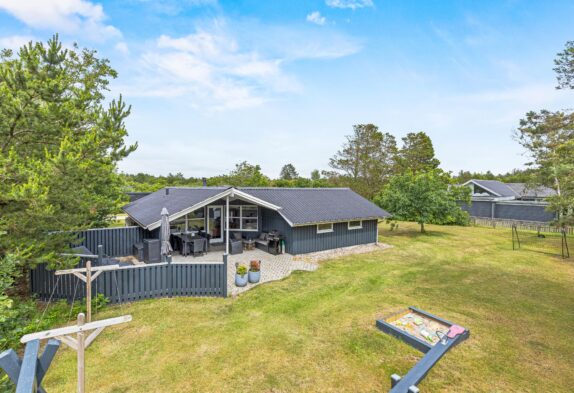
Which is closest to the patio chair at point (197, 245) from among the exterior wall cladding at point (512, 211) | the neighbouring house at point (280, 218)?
the neighbouring house at point (280, 218)

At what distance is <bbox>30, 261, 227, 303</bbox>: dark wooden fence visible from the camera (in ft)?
25.1

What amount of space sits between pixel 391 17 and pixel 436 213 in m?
12.6

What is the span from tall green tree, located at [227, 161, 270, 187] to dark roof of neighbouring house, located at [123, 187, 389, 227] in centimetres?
1697

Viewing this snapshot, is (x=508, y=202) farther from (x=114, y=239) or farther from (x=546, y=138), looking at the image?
(x=114, y=239)

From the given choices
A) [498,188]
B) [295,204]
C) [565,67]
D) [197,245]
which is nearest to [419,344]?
[197,245]

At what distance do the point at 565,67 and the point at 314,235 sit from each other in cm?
1464

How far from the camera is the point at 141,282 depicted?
791 centimetres

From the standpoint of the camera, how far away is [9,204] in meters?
6.56

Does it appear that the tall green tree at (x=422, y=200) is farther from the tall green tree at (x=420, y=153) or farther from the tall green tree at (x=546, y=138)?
the tall green tree at (x=420, y=153)

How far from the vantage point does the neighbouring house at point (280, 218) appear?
43.4 ft

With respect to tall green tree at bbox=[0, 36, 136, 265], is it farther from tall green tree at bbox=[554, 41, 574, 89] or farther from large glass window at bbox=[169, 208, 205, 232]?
tall green tree at bbox=[554, 41, 574, 89]

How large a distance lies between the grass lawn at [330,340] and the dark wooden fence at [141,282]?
35 centimetres

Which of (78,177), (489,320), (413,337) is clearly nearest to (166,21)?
(78,177)

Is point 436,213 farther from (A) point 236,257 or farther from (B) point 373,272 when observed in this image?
(A) point 236,257
